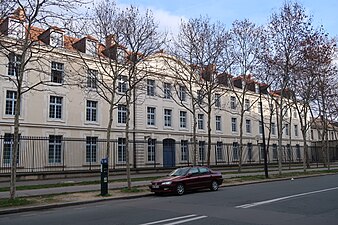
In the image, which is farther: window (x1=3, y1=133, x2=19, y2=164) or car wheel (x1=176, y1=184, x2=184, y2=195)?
window (x1=3, y1=133, x2=19, y2=164)

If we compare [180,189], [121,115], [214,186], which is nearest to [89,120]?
[121,115]

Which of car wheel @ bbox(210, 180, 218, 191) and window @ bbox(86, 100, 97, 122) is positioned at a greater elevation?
window @ bbox(86, 100, 97, 122)

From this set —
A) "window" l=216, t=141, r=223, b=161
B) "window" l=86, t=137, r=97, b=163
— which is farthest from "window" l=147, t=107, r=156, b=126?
"window" l=216, t=141, r=223, b=161

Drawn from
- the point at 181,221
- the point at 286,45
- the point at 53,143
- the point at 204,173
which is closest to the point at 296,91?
the point at 286,45

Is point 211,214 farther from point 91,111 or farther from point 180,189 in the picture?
point 91,111

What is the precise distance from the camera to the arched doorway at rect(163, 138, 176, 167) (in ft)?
126

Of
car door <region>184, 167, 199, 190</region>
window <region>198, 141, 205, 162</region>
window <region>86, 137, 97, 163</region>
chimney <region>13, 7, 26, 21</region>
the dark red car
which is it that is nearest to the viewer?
chimney <region>13, 7, 26, 21</region>

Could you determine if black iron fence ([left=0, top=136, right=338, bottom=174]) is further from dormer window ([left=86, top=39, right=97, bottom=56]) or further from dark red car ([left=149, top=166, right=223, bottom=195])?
dormer window ([left=86, top=39, right=97, bottom=56])

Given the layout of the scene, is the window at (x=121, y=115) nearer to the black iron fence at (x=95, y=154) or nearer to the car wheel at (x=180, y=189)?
the black iron fence at (x=95, y=154)

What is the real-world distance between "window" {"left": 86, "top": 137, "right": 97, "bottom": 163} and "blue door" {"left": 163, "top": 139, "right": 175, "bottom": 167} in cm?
801

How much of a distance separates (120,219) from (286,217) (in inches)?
179

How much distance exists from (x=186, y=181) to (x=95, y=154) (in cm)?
1784

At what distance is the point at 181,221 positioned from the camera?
9266 millimetres

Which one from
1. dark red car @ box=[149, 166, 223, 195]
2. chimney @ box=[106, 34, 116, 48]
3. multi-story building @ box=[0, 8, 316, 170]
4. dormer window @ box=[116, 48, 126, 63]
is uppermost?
chimney @ box=[106, 34, 116, 48]
